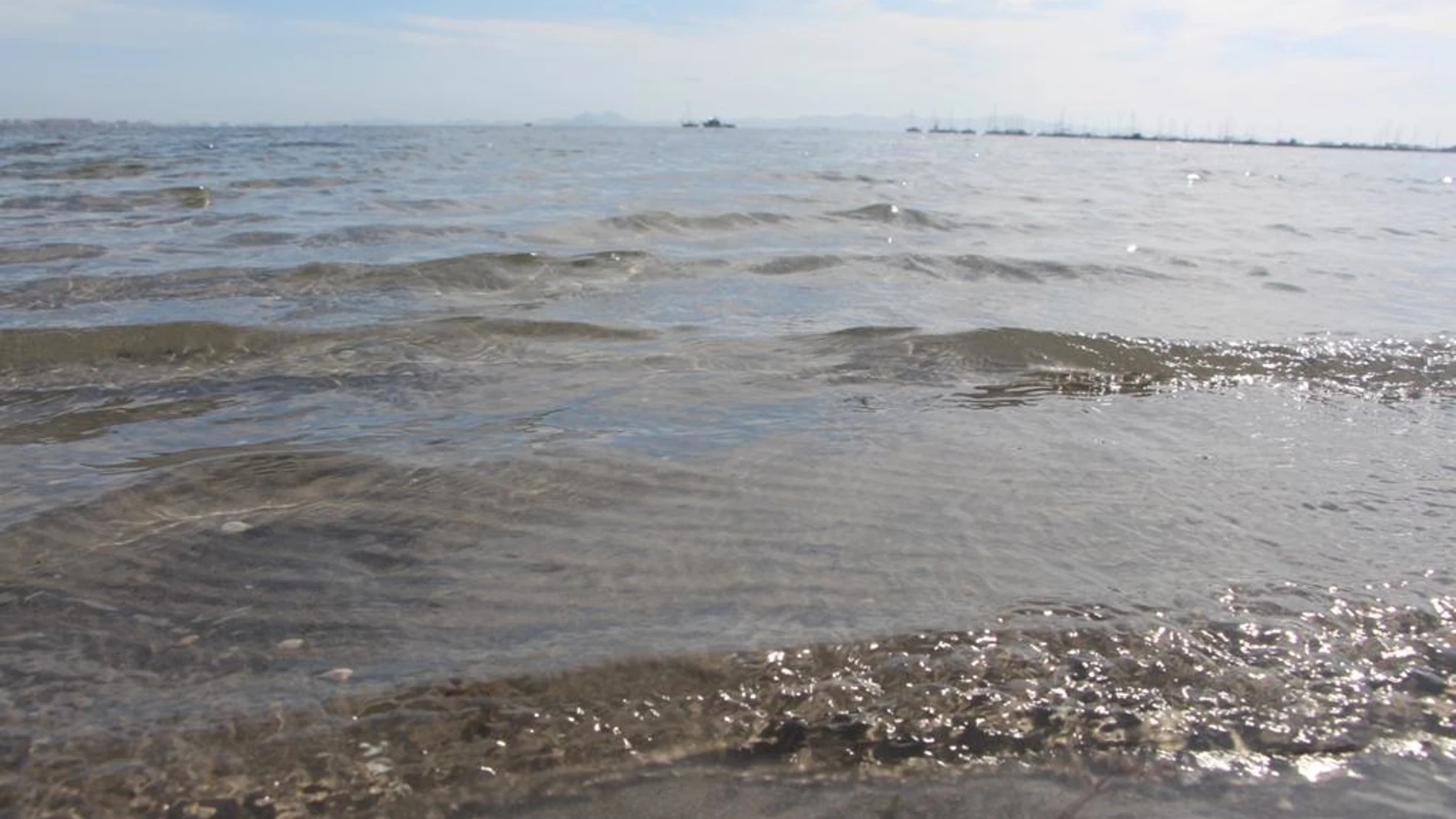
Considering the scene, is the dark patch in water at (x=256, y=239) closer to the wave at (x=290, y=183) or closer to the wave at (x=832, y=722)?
the wave at (x=290, y=183)

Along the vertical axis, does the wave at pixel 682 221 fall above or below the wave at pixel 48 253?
above

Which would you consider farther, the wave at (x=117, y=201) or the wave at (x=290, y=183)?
the wave at (x=290, y=183)

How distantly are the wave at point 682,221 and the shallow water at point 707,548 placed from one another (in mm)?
3987

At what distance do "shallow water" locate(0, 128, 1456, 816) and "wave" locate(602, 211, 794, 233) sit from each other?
399 centimetres

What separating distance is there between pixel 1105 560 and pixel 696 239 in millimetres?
8952

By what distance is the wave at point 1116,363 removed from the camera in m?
6.02

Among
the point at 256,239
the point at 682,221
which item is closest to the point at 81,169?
the point at 256,239

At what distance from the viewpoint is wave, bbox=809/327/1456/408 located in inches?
237

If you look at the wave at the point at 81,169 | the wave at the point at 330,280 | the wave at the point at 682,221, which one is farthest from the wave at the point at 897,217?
the wave at the point at 81,169

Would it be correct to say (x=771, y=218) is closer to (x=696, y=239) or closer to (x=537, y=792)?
(x=696, y=239)

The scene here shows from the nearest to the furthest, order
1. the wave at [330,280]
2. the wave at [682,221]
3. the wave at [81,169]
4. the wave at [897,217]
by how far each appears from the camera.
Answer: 1. the wave at [330,280]
2. the wave at [682,221]
3. the wave at [897,217]
4. the wave at [81,169]

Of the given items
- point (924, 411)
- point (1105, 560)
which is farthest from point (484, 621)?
point (924, 411)

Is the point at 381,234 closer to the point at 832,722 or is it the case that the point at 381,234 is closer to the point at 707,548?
the point at 707,548

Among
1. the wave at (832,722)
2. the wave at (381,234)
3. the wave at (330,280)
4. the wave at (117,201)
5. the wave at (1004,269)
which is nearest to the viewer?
the wave at (832,722)
